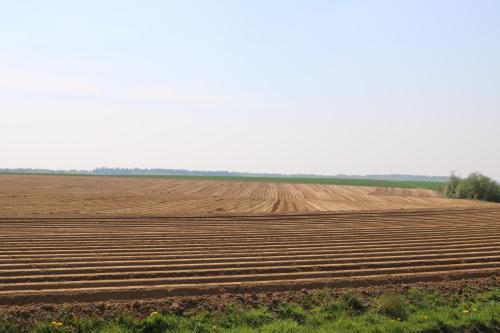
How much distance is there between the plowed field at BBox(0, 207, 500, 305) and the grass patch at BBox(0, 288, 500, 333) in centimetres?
97

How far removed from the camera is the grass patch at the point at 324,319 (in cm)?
854

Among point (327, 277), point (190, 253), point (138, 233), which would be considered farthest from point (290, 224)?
point (327, 277)

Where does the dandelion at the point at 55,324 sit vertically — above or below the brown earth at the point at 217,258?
below

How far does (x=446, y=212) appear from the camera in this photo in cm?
2869

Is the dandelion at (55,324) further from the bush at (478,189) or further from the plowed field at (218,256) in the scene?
the bush at (478,189)

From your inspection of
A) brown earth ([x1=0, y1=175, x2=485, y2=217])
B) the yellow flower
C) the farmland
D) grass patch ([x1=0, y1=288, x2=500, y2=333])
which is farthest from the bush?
the yellow flower

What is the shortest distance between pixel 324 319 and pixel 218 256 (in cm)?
498

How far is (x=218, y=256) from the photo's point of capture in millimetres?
13562

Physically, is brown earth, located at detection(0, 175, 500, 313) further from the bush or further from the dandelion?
the bush

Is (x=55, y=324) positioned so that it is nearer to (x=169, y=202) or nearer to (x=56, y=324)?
(x=56, y=324)

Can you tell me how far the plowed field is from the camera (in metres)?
10.5

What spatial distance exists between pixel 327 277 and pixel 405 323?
2.72 meters

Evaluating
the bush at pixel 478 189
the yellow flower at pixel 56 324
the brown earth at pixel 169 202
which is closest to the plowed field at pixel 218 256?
the yellow flower at pixel 56 324

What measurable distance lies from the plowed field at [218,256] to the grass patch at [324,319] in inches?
38.2
